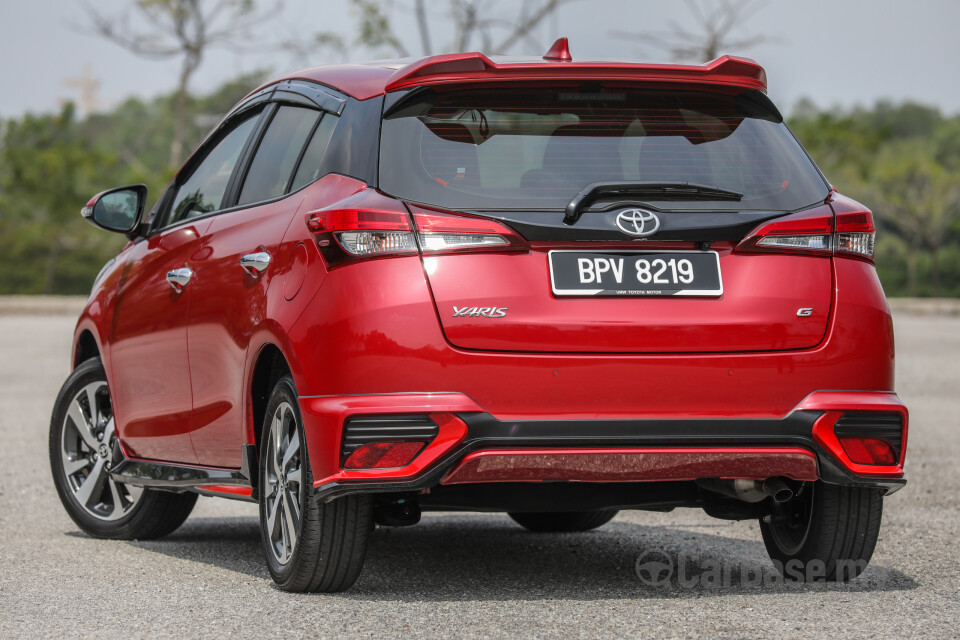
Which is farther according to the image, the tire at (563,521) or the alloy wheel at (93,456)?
the tire at (563,521)

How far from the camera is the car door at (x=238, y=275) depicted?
482 centimetres

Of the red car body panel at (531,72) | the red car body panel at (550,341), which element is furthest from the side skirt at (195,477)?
the red car body panel at (531,72)

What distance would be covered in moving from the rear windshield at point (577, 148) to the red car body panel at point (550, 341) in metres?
0.08

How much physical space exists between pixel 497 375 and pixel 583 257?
0.45 m

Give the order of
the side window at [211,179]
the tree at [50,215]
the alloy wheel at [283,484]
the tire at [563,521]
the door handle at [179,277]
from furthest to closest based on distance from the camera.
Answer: the tree at [50,215] < the tire at [563,521] < the side window at [211,179] < the door handle at [179,277] < the alloy wheel at [283,484]

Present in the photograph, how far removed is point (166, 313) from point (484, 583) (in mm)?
1730

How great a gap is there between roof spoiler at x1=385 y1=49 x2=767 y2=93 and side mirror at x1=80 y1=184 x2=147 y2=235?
221 centimetres

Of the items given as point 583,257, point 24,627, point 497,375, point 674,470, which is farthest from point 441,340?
→ point 24,627

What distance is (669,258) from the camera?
14.1 ft

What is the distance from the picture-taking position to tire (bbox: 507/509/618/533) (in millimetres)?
6676

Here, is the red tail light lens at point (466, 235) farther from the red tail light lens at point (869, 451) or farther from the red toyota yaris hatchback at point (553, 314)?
the red tail light lens at point (869, 451)

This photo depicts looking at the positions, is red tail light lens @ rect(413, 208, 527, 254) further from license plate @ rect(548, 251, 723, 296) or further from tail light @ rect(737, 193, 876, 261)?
tail light @ rect(737, 193, 876, 261)

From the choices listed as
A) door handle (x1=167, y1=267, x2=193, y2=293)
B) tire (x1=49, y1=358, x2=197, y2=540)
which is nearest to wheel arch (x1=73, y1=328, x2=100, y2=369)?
tire (x1=49, y1=358, x2=197, y2=540)

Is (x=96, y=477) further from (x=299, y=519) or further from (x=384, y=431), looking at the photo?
(x=384, y=431)
